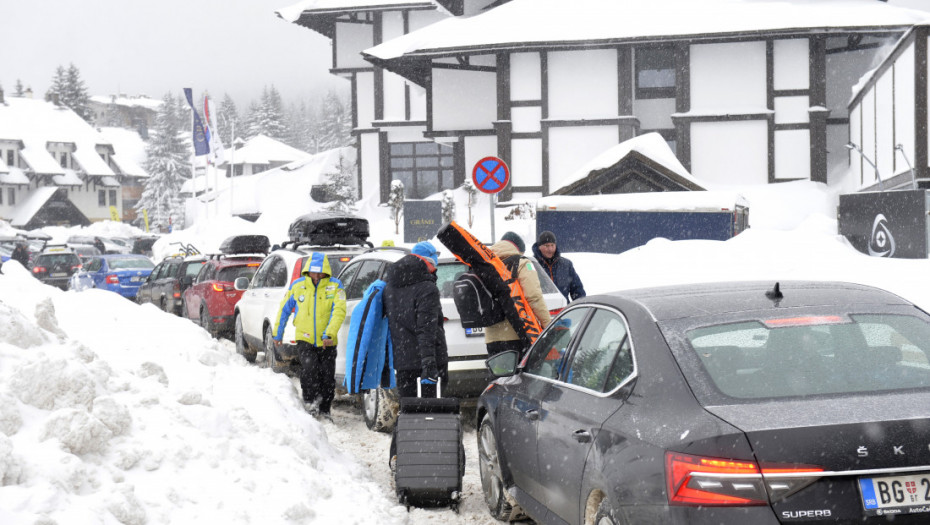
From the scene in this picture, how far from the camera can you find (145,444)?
5293 millimetres

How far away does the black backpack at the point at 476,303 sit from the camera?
7.86 metres

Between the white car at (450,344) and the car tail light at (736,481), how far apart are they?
537 cm

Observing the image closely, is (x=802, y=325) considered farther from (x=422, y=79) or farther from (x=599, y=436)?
(x=422, y=79)

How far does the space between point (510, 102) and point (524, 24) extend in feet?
9.48

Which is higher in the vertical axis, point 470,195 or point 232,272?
point 470,195

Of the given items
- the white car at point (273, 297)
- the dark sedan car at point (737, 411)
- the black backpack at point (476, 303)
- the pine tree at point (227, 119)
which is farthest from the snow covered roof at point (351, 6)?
the pine tree at point (227, 119)

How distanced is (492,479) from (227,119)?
153m

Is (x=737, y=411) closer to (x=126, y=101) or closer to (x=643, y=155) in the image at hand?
(x=643, y=155)

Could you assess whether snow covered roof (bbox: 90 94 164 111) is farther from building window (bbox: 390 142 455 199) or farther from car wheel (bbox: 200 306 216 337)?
car wheel (bbox: 200 306 216 337)

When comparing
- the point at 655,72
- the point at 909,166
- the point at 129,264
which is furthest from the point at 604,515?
the point at 655,72

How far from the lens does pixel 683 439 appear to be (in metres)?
3.43

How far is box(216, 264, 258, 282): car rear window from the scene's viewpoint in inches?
651

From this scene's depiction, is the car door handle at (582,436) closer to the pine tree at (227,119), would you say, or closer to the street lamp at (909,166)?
the street lamp at (909,166)

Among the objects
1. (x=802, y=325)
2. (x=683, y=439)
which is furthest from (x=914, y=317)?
(x=683, y=439)
